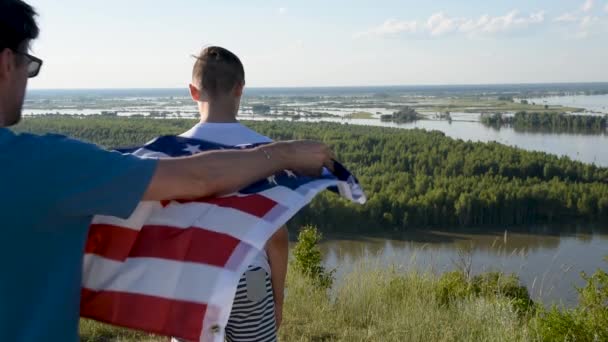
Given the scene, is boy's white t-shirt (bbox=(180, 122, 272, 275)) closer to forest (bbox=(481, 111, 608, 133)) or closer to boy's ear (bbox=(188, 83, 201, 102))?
boy's ear (bbox=(188, 83, 201, 102))

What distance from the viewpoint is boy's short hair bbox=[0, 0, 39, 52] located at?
1014 mm

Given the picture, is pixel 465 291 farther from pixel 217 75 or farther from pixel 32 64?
pixel 32 64

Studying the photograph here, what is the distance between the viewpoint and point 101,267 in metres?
1.28

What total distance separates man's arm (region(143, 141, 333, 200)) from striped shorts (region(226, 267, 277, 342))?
0.37 metres

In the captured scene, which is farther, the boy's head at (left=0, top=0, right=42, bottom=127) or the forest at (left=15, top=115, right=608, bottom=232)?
the forest at (left=15, top=115, right=608, bottom=232)

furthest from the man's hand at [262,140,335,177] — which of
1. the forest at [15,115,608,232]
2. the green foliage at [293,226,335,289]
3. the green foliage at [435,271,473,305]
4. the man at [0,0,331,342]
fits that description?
the forest at [15,115,608,232]

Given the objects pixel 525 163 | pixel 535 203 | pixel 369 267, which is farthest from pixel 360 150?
pixel 369 267

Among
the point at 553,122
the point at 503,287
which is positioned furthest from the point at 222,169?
the point at 553,122

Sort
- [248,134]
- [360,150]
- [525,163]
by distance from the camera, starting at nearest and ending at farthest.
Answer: [248,134] → [525,163] → [360,150]

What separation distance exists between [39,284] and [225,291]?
0.33 metres

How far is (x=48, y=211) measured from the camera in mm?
977

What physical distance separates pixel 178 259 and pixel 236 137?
19.7 inches

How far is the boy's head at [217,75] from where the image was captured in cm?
167

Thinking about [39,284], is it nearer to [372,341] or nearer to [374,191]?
[372,341]
